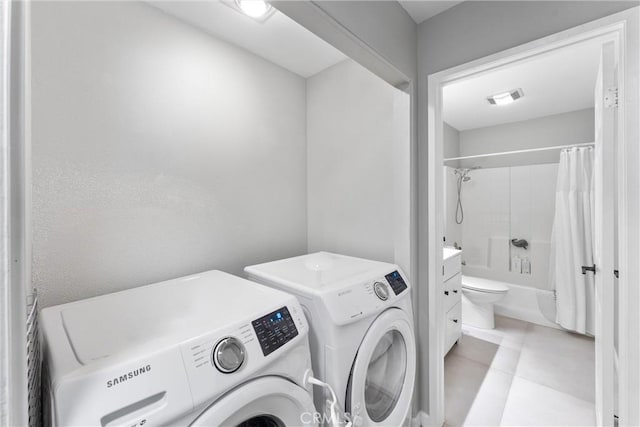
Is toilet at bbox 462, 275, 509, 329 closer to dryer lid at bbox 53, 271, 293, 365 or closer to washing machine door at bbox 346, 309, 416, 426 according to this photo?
washing machine door at bbox 346, 309, 416, 426

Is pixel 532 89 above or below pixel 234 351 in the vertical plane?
above

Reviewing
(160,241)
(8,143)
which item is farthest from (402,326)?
(8,143)

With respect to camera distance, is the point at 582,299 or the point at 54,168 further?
the point at 582,299

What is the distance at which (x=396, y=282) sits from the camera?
4.58ft

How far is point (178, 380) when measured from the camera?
0.64 meters

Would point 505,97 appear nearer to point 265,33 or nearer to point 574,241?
point 574,241

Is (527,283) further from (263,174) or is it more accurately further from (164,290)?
(164,290)

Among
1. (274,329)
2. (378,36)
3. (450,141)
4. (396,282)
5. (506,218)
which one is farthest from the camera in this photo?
(450,141)

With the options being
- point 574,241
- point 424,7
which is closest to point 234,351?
point 424,7

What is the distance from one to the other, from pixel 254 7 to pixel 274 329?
1.49 m

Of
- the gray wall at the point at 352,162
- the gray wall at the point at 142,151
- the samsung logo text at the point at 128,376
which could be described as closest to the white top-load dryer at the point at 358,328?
the gray wall at the point at 352,162

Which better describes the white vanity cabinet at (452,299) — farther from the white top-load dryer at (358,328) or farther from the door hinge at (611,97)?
the door hinge at (611,97)

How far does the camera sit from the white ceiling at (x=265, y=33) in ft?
4.60

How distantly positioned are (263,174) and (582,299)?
9.96 feet
